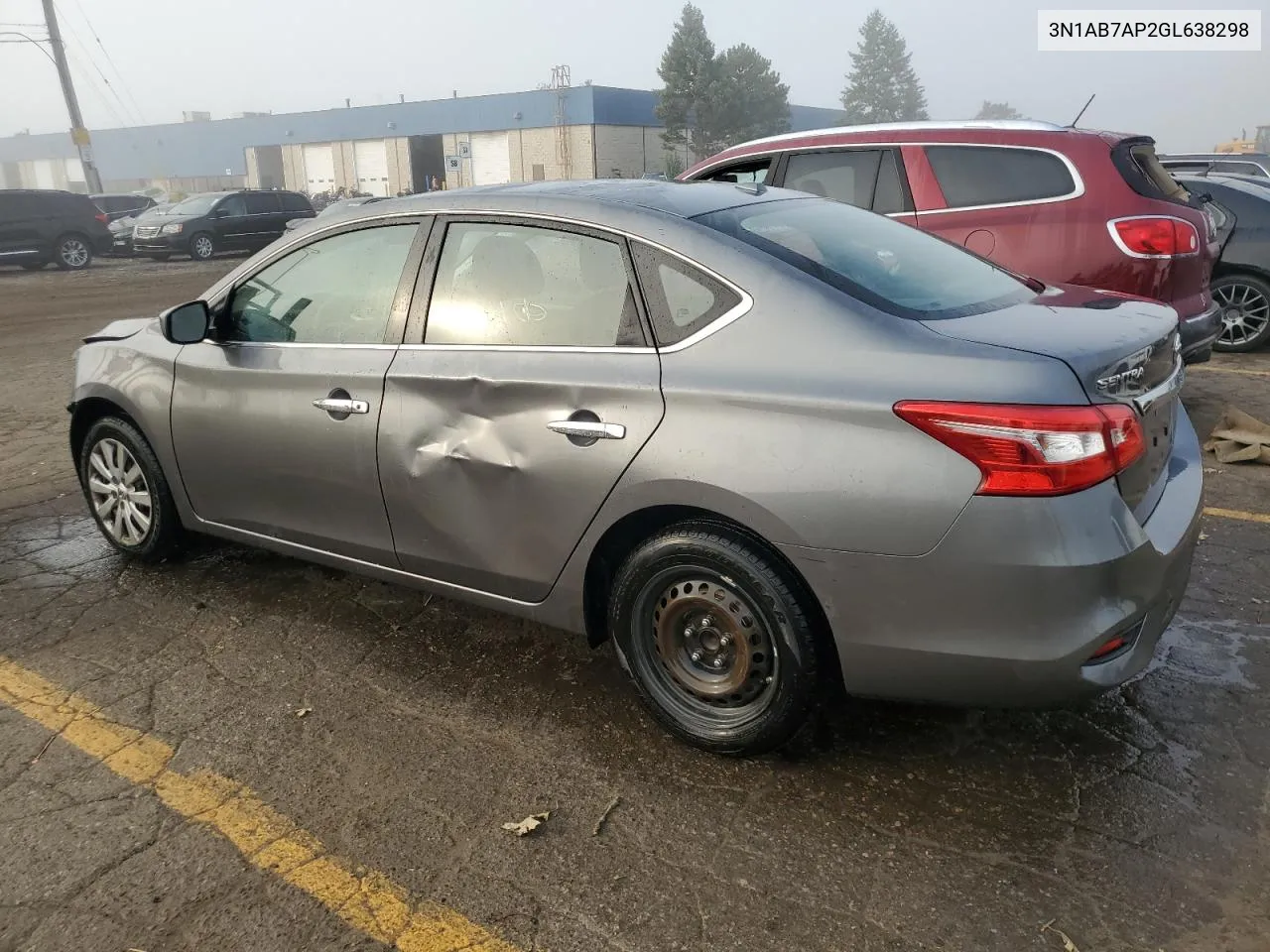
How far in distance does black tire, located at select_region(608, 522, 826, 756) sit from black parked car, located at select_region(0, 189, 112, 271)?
20.9 metres

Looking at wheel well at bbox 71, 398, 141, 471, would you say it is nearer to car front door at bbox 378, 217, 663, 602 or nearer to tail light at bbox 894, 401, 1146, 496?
car front door at bbox 378, 217, 663, 602

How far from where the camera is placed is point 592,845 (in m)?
2.48

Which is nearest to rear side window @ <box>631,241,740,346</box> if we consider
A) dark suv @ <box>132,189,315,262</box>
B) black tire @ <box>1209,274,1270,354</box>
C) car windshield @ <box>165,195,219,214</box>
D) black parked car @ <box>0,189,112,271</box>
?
black tire @ <box>1209,274,1270,354</box>

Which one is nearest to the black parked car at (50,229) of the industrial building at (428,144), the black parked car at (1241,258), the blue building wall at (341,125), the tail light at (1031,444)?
the black parked car at (1241,258)

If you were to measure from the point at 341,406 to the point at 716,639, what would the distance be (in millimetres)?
1519

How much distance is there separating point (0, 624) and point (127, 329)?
1.36 meters

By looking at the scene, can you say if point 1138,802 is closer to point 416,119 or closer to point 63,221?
point 63,221

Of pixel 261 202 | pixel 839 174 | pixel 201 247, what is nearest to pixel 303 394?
→ pixel 839 174

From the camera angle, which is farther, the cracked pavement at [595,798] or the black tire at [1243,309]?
the black tire at [1243,309]

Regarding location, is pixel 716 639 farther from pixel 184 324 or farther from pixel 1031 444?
pixel 184 324

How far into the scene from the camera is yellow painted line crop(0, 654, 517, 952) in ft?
7.24

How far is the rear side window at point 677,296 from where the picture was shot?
8.72ft

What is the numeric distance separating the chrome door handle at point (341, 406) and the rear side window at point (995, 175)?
4075mm

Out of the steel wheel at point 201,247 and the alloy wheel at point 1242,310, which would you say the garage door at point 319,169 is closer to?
the steel wheel at point 201,247
